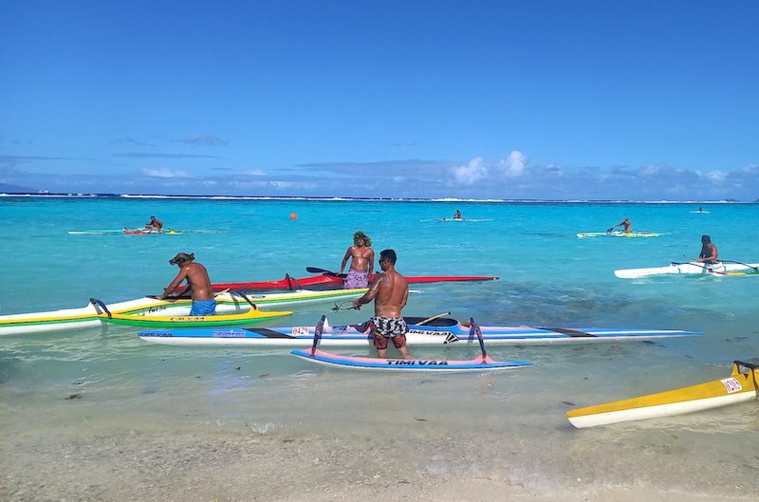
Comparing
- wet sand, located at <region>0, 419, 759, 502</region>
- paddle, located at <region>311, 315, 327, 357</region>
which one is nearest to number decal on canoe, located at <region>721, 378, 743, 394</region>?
wet sand, located at <region>0, 419, 759, 502</region>

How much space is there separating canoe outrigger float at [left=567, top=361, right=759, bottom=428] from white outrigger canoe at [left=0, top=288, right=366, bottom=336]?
6.58 metres

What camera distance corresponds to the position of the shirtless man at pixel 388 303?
7.65 metres

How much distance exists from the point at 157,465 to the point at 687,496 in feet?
14.1

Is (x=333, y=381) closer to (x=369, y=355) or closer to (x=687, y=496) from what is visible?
(x=369, y=355)

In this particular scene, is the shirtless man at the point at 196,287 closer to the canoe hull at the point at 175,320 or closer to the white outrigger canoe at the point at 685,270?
the canoe hull at the point at 175,320

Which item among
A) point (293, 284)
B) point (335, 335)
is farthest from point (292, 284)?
point (335, 335)

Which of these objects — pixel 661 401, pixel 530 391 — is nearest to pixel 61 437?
pixel 530 391

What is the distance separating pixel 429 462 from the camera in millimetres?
5117

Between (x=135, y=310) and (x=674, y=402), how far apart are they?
327 inches

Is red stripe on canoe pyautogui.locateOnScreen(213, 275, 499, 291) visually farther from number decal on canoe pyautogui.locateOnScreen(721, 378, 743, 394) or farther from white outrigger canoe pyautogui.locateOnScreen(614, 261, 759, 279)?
number decal on canoe pyautogui.locateOnScreen(721, 378, 743, 394)

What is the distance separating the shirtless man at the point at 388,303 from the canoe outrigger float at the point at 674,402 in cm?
258

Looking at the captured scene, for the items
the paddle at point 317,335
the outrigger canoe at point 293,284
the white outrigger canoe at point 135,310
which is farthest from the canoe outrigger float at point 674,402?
the outrigger canoe at point 293,284

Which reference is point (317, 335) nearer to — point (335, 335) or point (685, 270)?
point (335, 335)

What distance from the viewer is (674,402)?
19.7 ft
